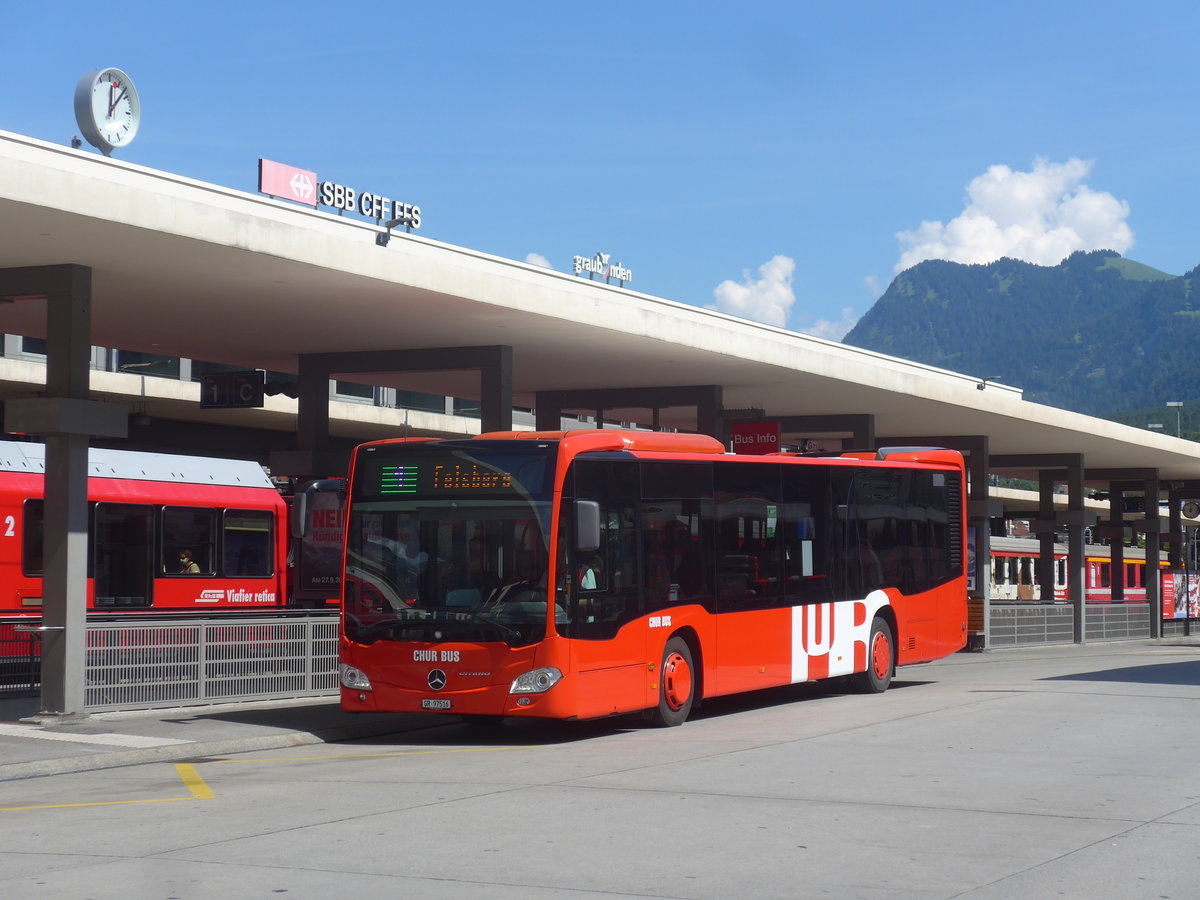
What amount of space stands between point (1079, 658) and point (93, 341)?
70.1 ft

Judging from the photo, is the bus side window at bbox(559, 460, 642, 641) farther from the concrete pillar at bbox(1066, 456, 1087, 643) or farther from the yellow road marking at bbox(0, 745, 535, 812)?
the concrete pillar at bbox(1066, 456, 1087, 643)

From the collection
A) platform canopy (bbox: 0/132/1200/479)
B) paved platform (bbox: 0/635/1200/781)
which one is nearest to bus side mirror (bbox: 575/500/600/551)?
paved platform (bbox: 0/635/1200/781)

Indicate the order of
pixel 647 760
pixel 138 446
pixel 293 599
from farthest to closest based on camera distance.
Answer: pixel 138 446 < pixel 293 599 < pixel 647 760

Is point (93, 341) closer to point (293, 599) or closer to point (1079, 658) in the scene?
point (293, 599)

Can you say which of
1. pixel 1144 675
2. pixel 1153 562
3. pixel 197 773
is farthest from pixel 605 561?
pixel 1153 562

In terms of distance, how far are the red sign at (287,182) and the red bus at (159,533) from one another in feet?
16.6

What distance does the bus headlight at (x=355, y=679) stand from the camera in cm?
1553

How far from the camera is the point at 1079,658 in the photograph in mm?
33688

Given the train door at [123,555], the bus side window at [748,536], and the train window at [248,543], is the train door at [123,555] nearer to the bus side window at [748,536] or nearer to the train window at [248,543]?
the train window at [248,543]

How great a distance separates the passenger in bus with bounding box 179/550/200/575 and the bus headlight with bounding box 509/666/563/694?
1178 cm

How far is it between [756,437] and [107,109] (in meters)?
13.4

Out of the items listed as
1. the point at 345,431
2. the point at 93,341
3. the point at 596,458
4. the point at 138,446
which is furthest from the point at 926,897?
the point at 345,431

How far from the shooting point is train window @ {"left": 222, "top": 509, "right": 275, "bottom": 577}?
2592 centimetres

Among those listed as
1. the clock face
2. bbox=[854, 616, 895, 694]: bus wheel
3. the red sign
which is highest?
the red sign
